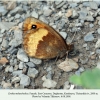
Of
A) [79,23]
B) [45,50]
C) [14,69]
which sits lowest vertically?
[14,69]

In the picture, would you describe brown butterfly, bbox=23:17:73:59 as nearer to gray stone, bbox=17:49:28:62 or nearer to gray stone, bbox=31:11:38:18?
gray stone, bbox=17:49:28:62

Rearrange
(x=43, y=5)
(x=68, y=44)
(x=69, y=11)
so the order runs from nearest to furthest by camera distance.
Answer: (x=68, y=44), (x=69, y=11), (x=43, y=5)

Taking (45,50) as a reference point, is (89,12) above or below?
above

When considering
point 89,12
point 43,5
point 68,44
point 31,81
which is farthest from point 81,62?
point 43,5

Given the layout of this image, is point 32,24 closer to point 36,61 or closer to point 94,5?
point 36,61

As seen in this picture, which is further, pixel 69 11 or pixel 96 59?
pixel 69 11

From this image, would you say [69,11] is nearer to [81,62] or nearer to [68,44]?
[68,44]

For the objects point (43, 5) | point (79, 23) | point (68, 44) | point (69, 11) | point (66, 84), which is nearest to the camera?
point (66, 84)
